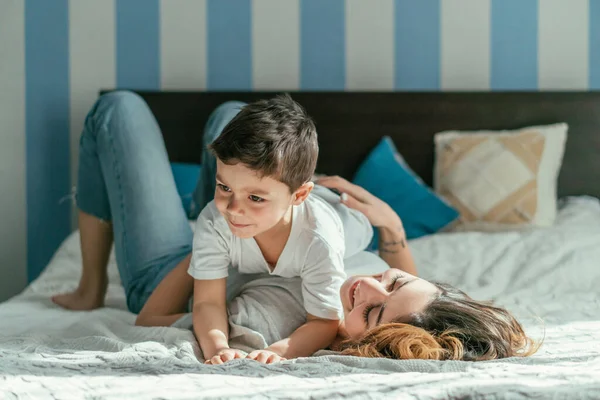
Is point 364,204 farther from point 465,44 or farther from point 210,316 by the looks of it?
point 465,44

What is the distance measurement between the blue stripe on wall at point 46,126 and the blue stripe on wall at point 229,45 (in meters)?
0.64

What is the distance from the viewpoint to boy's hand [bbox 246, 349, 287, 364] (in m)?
1.26

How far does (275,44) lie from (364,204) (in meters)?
1.52

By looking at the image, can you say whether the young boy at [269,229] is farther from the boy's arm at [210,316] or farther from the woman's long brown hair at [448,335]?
the woman's long brown hair at [448,335]

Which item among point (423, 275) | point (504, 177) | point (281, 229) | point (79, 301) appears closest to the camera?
point (281, 229)

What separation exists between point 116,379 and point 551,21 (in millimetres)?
2631

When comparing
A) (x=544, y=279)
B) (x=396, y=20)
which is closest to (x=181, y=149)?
(x=396, y=20)

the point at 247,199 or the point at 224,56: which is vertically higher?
the point at 224,56

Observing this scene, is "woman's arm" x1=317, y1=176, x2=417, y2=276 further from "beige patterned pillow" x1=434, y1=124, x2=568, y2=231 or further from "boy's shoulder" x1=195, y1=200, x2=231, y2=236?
"beige patterned pillow" x1=434, y1=124, x2=568, y2=231

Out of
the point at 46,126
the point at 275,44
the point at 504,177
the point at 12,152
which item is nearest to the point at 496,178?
the point at 504,177

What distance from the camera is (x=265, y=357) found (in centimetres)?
127

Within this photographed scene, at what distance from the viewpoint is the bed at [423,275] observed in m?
1.02

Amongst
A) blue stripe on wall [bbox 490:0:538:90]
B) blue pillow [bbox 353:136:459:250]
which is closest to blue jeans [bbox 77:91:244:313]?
blue pillow [bbox 353:136:459:250]

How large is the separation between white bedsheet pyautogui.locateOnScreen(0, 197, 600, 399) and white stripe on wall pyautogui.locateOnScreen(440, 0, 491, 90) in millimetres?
911
